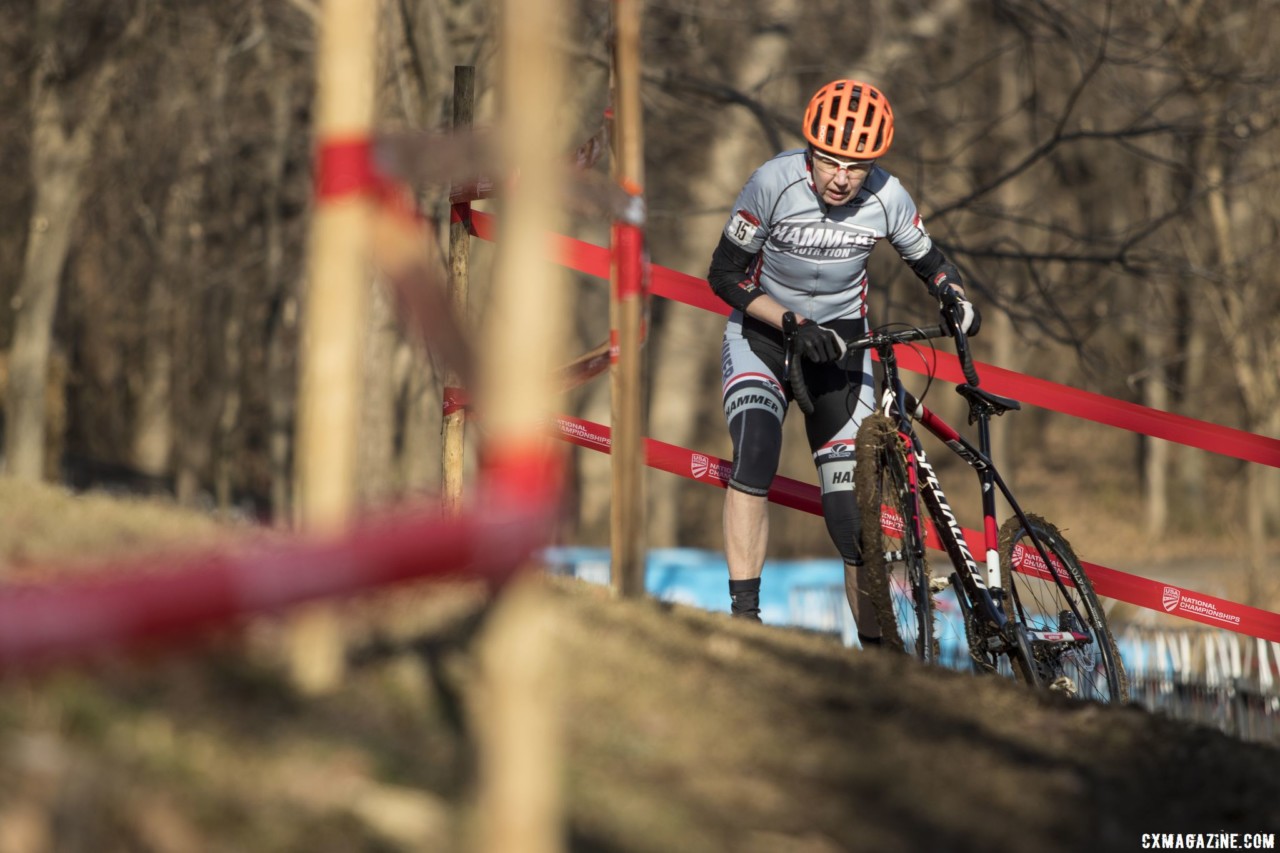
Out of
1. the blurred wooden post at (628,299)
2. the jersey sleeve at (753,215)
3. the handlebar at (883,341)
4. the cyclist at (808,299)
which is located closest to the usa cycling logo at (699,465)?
the cyclist at (808,299)

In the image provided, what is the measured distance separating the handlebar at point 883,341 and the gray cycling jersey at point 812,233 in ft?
1.12

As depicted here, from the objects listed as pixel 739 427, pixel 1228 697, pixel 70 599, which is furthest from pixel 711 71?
pixel 70 599

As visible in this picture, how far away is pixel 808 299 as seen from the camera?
6.78 m

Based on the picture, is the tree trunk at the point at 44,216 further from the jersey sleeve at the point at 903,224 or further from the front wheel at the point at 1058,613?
the front wheel at the point at 1058,613

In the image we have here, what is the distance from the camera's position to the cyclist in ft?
21.3

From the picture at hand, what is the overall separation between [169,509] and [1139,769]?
3.70 meters

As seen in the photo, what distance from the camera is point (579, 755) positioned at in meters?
3.46

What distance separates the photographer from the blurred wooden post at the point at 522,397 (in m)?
2.40

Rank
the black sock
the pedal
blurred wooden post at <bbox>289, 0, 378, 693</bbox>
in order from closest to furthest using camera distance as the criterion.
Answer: blurred wooden post at <bbox>289, 0, 378, 693</bbox> → the pedal → the black sock

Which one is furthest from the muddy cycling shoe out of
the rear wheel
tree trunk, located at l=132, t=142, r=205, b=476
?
tree trunk, located at l=132, t=142, r=205, b=476

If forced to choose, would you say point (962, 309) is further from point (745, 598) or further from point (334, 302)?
point (334, 302)

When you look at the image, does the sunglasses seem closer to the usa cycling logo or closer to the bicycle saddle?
the bicycle saddle

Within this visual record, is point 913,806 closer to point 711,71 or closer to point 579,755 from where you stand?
point 579,755

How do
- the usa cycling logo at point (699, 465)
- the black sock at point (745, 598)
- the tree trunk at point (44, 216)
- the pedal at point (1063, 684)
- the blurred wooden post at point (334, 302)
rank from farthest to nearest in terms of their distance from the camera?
→ the tree trunk at point (44, 216)
the usa cycling logo at point (699, 465)
the black sock at point (745, 598)
the pedal at point (1063, 684)
the blurred wooden post at point (334, 302)
